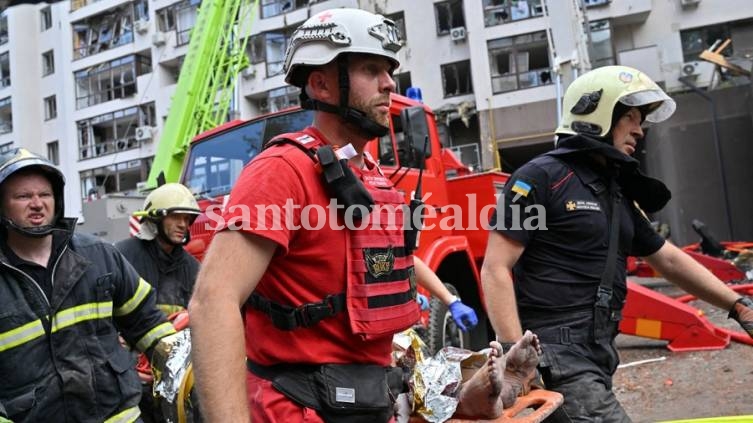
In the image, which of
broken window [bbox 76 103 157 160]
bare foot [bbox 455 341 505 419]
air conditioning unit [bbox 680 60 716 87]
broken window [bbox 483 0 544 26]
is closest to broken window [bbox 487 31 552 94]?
broken window [bbox 483 0 544 26]

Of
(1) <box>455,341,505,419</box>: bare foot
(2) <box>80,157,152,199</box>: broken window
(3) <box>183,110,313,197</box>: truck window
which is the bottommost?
(1) <box>455,341,505,419</box>: bare foot

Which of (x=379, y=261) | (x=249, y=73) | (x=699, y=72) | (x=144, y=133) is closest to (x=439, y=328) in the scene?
(x=379, y=261)

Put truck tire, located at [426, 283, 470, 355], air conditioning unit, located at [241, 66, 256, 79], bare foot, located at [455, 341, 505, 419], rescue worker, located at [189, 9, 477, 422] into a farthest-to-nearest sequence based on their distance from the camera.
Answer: air conditioning unit, located at [241, 66, 256, 79], truck tire, located at [426, 283, 470, 355], bare foot, located at [455, 341, 505, 419], rescue worker, located at [189, 9, 477, 422]

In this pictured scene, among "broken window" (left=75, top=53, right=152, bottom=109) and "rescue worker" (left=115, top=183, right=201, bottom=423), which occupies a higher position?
Result: "broken window" (left=75, top=53, right=152, bottom=109)

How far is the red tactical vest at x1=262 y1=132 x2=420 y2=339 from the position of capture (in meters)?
1.57

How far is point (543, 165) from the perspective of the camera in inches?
95.2

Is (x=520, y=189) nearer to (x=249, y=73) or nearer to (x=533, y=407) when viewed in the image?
(x=533, y=407)

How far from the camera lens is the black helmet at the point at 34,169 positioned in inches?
93.4

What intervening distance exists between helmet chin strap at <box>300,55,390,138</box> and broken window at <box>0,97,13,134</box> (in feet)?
126

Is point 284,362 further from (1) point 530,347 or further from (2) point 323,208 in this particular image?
(1) point 530,347

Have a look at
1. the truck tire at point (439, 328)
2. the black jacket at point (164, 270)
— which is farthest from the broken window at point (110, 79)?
the black jacket at point (164, 270)

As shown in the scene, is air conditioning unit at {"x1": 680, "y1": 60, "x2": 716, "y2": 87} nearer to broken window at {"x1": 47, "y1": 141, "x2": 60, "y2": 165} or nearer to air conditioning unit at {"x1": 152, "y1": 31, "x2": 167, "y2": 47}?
air conditioning unit at {"x1": 152, "y1": 31, "x2": 167, "y2": 47}

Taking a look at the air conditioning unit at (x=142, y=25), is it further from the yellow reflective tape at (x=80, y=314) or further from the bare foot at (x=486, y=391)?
the bare foot at (x=486, y=391)

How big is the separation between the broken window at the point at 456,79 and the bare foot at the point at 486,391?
2230 cm
